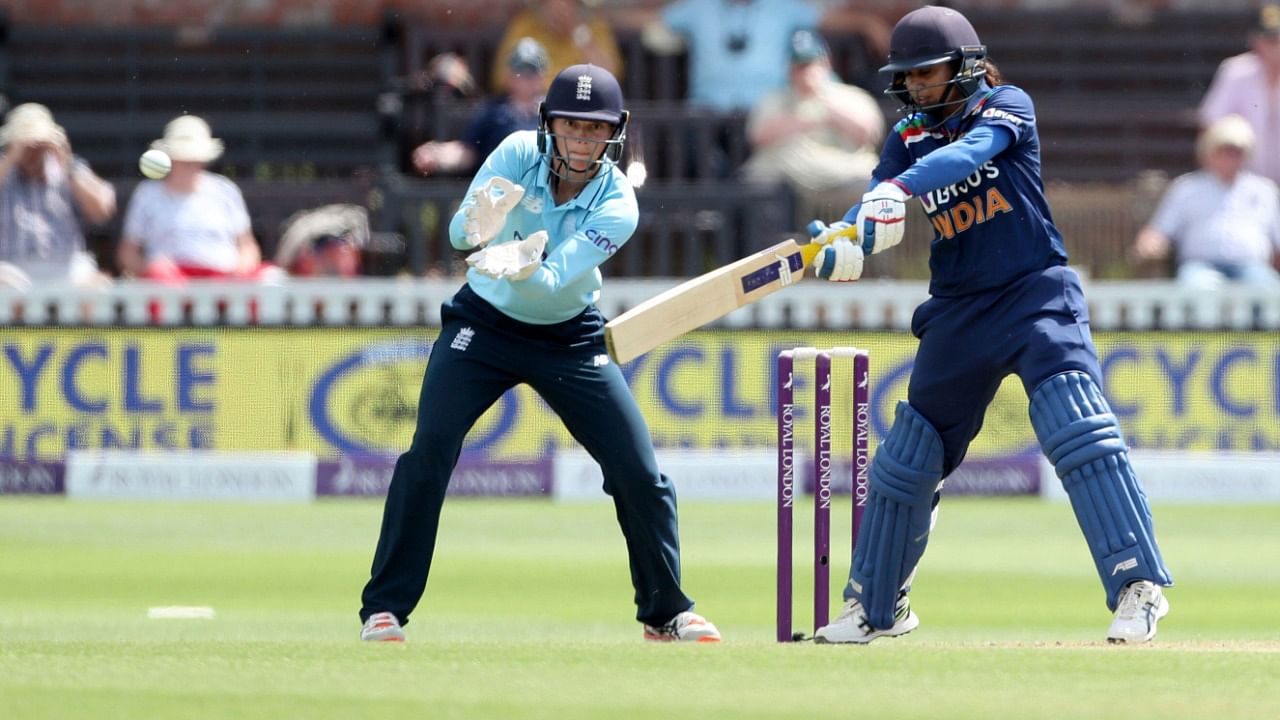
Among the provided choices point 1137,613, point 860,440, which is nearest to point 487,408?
point 860,440

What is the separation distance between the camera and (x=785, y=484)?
19.5 feet

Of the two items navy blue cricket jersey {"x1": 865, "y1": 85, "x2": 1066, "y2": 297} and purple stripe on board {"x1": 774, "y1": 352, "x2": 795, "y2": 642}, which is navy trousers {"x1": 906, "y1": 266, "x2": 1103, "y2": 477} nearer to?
navy blue cricket jersey {"x1": 865, "y1": 85, "x2": 1066, "y2": 297}

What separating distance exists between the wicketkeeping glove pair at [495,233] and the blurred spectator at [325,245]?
6069 millimetres

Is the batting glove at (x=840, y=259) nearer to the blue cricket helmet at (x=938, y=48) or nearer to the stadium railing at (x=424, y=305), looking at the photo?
the blue cricket helmet at (x=938, y=48)

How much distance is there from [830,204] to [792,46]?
880mm

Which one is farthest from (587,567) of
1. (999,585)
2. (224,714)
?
(224,714)

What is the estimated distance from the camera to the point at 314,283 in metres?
11.3

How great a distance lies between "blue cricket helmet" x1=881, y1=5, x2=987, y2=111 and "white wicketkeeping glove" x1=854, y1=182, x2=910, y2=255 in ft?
1.09

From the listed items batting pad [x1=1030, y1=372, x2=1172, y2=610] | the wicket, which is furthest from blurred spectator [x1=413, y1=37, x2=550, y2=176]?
batting pad [x1=1030, y1=372, x2=1172, y2=610]

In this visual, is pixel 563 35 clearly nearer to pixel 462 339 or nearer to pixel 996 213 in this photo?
pixel 462 339

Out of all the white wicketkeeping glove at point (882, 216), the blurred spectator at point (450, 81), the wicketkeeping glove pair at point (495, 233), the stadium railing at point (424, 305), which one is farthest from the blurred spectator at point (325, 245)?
the white wicketkeeping glove at point (882, 216)

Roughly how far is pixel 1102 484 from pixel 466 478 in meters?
5.90

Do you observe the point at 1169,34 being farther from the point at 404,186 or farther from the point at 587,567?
the point at 587,567

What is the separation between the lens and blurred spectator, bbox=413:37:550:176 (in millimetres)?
11352
